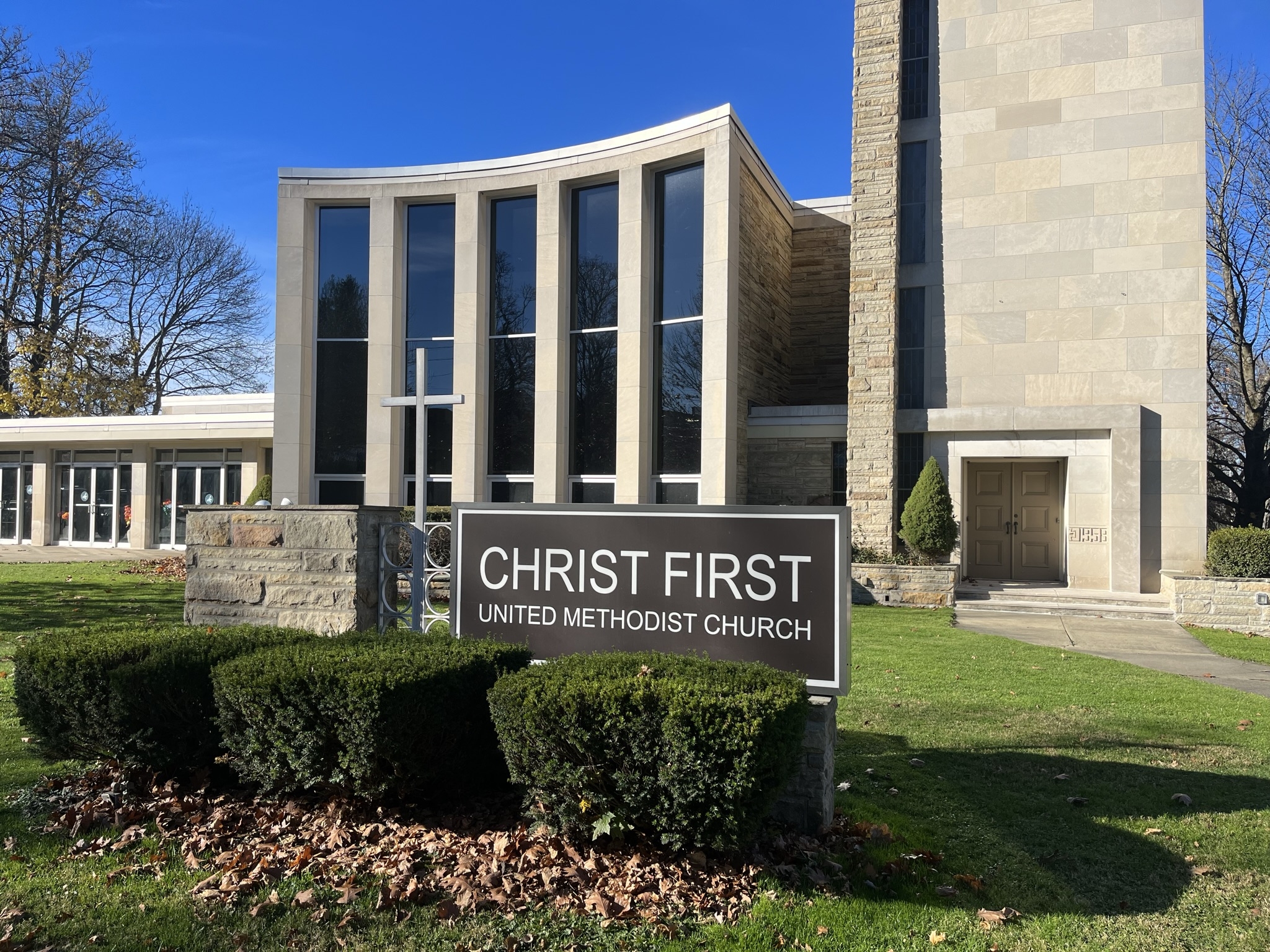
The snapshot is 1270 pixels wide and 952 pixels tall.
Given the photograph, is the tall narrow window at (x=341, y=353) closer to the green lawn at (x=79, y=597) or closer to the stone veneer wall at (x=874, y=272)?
the green lawn at (x=79, y=597)

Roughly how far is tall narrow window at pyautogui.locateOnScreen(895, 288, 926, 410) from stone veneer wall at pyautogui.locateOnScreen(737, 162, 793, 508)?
2.98 metres

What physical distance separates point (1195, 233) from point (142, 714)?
17.5m

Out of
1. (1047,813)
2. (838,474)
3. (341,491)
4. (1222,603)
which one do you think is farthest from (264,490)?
(1222,603)

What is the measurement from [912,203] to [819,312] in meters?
4.14

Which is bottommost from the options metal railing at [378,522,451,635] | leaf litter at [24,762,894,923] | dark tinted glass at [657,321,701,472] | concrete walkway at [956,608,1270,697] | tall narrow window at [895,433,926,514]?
concrete walkway at [956,608,1270,697]

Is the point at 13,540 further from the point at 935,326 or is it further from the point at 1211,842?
the point at 1211,842

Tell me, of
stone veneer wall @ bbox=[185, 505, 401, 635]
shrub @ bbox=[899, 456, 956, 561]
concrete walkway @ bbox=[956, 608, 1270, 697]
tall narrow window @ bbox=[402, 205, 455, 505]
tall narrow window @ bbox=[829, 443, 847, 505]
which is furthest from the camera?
tall narrow window @ bbox=[402, 205, 455, 505]

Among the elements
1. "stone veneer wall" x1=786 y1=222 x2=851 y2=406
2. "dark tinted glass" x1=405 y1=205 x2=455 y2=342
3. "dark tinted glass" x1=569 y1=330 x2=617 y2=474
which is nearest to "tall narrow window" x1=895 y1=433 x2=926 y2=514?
"stone veneer wall" x1=786 y1=222 x2=851 y2=406

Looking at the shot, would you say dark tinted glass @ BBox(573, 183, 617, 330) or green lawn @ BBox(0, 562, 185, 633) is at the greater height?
dark tinted glass @ BBox(573, 183, 617, 330)

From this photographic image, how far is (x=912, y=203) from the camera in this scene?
1684cm

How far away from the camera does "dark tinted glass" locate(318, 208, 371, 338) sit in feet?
65.4

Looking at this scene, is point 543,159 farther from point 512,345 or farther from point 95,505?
point 95,505

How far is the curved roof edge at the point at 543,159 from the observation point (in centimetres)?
1655

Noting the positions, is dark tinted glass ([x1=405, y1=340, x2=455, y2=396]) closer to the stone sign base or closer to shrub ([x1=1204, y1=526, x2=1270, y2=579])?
shrub ([x1=1204, y1=526, x2=1270, y2=579])
